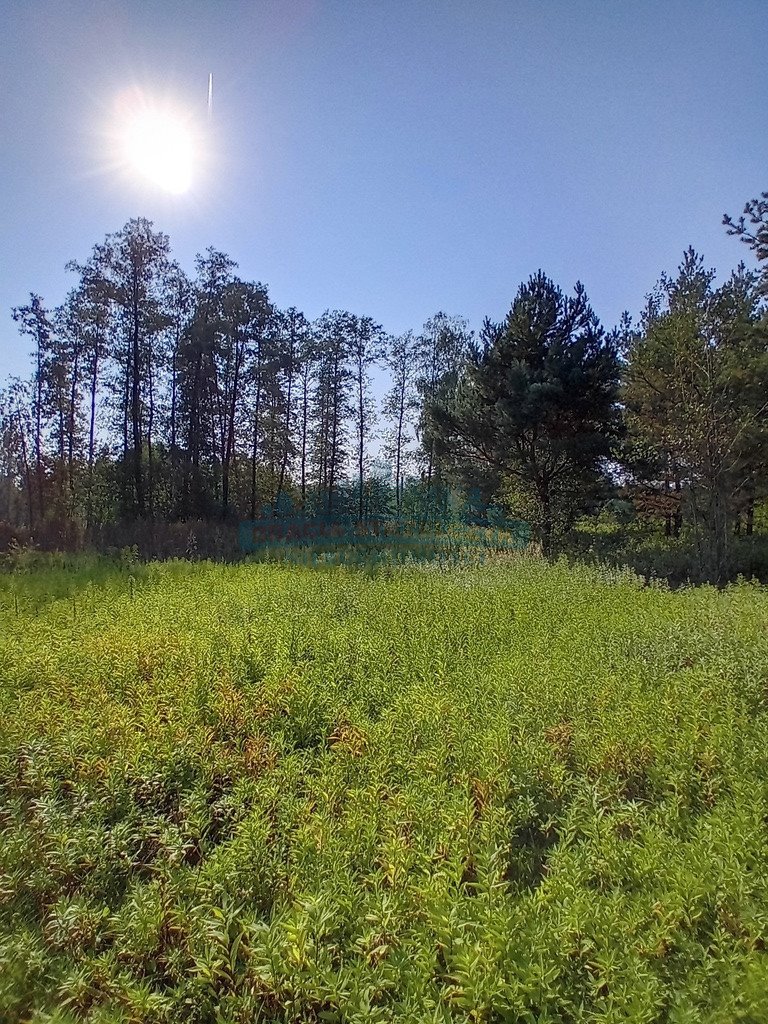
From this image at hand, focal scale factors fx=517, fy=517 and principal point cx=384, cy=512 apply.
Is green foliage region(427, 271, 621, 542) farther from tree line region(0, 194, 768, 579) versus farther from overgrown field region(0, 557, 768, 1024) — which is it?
overgrown field region(0, 557, 768, 1024)

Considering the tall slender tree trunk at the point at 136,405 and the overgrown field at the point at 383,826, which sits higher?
the tall slender tree trunk at the point at 136,405

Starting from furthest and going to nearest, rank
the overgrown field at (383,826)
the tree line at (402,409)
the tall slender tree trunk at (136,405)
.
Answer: the tall slender tree trunk at (136,405) → the tree line at (402,409) → the overgrown field at (383,826)

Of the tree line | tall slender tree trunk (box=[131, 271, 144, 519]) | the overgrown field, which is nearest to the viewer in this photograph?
the overgrown field

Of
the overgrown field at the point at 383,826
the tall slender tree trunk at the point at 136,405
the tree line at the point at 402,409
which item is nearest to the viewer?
the overgrown field at the point at 383,826

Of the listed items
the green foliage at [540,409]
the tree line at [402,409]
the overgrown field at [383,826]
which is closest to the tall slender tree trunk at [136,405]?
the tree line at [402,409]

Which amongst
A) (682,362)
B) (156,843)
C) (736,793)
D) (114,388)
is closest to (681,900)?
(736,793)

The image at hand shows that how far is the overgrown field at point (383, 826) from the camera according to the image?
1.72 meters

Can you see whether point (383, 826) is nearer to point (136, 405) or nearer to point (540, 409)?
point (540, 409)

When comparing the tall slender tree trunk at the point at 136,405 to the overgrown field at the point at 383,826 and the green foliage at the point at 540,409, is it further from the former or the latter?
the overgrown field at the point at 383,826

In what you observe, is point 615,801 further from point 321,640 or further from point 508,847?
point 321,640

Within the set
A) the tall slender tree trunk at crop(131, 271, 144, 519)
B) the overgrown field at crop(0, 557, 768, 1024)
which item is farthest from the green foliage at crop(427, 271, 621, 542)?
the tall slender tree trunk at crop(131, 271, 144, 519)

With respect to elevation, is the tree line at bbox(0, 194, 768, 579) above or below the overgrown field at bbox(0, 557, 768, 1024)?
above

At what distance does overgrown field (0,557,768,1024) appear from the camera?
5.66 feet

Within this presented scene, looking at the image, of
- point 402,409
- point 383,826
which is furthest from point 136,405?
point 383,826
